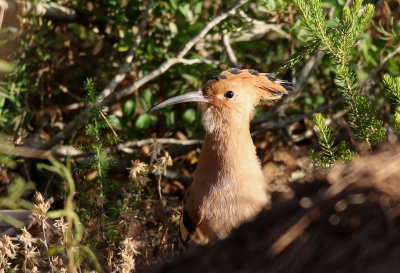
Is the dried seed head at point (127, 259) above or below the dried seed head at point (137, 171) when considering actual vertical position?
below

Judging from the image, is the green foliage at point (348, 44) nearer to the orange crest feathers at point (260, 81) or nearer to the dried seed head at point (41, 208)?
the orange crest feathers at point (260, 81)

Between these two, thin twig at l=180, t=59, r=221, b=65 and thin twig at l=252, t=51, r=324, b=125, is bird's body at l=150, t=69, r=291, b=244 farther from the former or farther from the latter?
thin twig at l=252, t=51, r=324, b=125

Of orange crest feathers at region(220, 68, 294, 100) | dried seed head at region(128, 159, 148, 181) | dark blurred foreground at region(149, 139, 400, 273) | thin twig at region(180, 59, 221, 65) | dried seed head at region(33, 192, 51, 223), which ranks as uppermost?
dark blurred foreground at region(149, 139, 400, 273)

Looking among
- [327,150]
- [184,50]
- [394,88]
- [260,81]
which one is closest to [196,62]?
[184,50]

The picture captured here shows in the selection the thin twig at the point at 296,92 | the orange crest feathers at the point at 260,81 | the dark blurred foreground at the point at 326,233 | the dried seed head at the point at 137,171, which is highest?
the dark blurred foreground at the point at 326,233

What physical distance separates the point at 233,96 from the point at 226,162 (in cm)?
42

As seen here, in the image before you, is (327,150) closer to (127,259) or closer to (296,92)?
(127,259)

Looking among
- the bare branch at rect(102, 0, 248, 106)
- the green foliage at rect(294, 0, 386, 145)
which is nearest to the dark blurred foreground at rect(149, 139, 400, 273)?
the green foliage at rect(294, 0, 386, 145)

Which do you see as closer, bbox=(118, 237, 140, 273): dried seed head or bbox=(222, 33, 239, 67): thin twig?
bbox=(118, 237, 140, 273): dried seed head

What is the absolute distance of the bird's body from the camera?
2883 millimetres

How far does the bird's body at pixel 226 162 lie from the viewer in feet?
9.46

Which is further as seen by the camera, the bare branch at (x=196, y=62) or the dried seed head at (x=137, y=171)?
the bare branch at (x=196, y=62)

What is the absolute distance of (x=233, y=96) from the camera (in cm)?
324

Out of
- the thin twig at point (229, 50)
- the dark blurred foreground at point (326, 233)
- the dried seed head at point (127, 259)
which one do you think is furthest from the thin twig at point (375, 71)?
the dark blurred foreground at point (326, 233)
